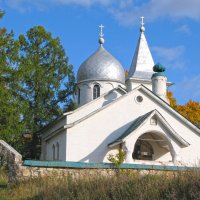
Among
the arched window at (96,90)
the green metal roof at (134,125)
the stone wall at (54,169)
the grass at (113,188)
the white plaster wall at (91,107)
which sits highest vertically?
the arched window at (96,90)

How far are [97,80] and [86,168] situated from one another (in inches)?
668

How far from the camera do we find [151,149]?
24.3 meters

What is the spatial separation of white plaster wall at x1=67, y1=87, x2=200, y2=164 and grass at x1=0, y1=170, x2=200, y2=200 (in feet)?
33.5

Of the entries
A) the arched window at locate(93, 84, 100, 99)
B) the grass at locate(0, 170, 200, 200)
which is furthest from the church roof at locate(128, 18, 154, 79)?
the grass at locate(0, 170, 200, 200)

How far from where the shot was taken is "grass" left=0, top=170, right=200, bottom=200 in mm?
8438

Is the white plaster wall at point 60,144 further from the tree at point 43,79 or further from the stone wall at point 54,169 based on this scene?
the stone wall at point 54,169

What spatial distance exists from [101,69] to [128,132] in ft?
28.1

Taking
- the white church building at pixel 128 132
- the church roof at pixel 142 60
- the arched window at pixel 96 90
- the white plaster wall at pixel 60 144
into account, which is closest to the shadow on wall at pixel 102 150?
the white church building at pixel 128 132

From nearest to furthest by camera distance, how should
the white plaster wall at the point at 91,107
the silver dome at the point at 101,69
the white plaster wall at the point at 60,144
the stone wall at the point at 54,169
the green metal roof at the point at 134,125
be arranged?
1. the stone wall at the point at 54,169
2. the green metal roof at the point at 134,125
3. the white plaster wall at the point at 60,144
4. the white plaster wall at the point at 91,107
5. the silver dome at the point at 101,69

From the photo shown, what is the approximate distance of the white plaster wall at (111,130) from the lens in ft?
72.6

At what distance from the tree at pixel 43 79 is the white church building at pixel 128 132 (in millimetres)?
1644

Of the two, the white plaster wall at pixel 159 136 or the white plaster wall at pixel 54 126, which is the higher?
the white plaster wall at pixel 54 126

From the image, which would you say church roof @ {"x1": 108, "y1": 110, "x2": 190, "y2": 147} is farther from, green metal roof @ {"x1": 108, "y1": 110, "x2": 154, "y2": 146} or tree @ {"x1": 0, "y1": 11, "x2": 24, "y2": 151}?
tree @ {"x1": 0, "y1": 11, "x2": 24, "y2": 151}

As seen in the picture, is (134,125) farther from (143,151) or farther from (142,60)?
(142,60)
